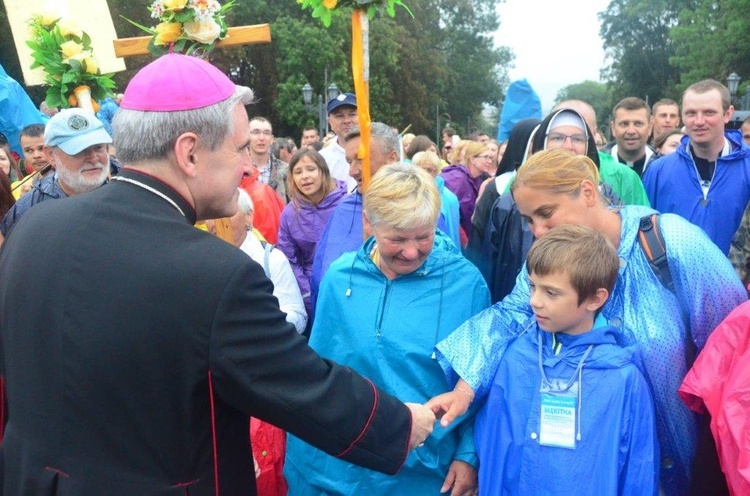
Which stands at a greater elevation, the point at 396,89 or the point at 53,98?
the point at 53,98

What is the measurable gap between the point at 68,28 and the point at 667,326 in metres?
4.42

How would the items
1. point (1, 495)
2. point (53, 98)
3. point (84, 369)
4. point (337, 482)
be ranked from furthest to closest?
point (53, 98) → point (337, 482) → point (1, 495) → point (84, 369)

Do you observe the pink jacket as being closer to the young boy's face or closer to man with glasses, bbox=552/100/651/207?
the young boy's face

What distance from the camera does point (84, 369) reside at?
5.74 feet

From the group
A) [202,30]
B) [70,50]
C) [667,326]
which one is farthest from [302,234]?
[667,326]

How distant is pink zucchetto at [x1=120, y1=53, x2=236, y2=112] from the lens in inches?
74.1

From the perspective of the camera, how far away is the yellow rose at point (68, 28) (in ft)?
16.1

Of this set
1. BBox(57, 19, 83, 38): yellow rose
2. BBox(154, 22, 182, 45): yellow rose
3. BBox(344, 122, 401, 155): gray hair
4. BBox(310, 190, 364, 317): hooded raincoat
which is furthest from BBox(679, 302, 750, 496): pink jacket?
BBox(57, 19, 83, 38): yellow rose

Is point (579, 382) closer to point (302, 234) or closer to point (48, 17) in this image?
point (302, 234)

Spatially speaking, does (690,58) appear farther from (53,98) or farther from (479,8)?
(53,98)

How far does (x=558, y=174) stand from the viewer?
2783 millimetres

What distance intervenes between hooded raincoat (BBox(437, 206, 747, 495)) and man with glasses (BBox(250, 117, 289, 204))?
5153 mm

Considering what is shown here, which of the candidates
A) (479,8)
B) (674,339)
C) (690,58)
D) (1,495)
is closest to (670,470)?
(674,339)

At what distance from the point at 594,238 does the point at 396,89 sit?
36.5 meters
